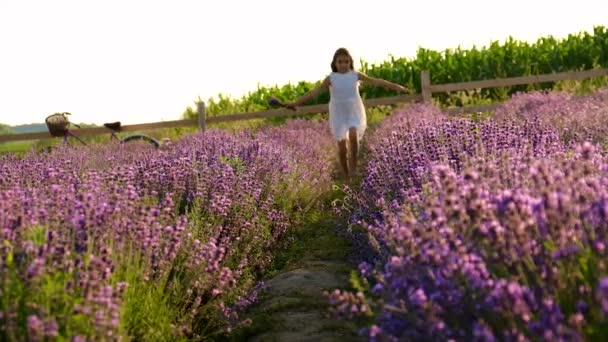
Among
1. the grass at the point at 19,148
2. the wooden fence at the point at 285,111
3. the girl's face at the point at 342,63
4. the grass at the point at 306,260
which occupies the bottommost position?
the grass at the point at 306,260

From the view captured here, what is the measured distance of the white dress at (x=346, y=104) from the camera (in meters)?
9.70

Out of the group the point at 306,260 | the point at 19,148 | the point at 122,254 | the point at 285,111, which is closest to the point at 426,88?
the point at 285,111

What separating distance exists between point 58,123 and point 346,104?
5.88 metres

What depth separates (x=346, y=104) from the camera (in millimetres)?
9703

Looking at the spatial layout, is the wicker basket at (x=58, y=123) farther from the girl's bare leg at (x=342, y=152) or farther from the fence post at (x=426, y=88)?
the fence post at (x=426, y=88)

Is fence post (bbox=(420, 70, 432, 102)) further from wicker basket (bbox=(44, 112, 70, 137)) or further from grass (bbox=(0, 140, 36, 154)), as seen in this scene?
grass (bbox=(0, 140, 36, 154))

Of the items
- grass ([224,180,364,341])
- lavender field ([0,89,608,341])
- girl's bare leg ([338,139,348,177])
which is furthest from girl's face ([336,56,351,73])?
lavender field ([0,89,608,341])

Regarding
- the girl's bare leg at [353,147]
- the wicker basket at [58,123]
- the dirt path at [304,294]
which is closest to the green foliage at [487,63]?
the wicker basket at [58,123]

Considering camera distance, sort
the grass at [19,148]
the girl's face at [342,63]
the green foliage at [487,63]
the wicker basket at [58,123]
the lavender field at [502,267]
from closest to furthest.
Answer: the lavender field at [502,267], the girl's face at [342,63], the wicker basket at [58,123], the grass at [19,148], the green foliage at [487,63]

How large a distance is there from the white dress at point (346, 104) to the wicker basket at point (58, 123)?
570 cm

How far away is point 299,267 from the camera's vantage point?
5898mm

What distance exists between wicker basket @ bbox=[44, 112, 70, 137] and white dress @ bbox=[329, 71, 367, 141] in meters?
5.70

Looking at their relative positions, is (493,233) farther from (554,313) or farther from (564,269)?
(554,313)

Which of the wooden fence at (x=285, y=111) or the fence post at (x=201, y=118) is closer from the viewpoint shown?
the wooden fence at (x=285, y=111)
